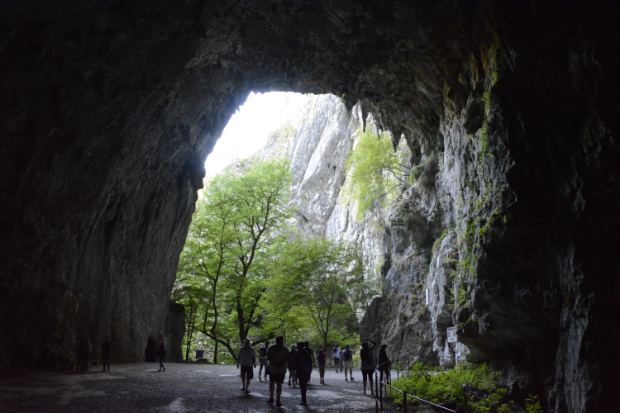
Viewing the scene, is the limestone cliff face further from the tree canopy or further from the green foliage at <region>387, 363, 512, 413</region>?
the green foliage at <region>387, 363, 512, 413</region>

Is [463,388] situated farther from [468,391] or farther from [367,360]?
[367,360]

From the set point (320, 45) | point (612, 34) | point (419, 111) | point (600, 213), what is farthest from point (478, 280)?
point (320, 45)

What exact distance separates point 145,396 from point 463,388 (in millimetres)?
8218

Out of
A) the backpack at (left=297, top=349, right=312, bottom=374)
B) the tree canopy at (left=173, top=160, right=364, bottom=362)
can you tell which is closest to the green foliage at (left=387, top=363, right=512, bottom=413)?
the backpack at (left=297, top=349, right=312, bottom=374)

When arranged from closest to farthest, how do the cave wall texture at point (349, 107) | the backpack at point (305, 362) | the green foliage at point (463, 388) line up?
the cave wall texture at point (349, 107) → the green foliage at point (463, 388) → the backpack at point (305, 362)

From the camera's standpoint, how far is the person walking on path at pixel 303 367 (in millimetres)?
9020

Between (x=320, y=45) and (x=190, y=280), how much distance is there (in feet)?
62.0

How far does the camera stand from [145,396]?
9.24 meters

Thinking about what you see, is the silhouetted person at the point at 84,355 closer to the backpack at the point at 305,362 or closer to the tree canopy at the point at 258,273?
the backpack at the point at 305,362

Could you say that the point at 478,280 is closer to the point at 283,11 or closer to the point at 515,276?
the point at 515,276

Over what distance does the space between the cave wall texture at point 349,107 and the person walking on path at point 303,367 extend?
455 centimetres

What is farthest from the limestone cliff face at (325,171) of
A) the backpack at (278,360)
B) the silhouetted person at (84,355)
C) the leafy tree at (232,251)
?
the backpack at (278,360)

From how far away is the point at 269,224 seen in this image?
95.4ft

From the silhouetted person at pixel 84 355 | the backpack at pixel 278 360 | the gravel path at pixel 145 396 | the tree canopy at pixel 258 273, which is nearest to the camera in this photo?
the gravel path at pixel 145 396
